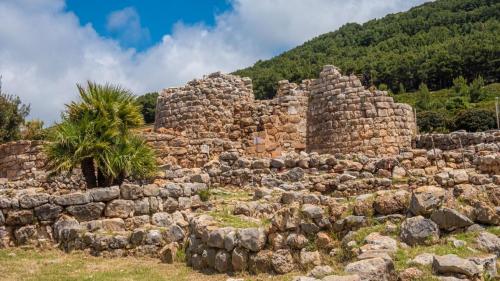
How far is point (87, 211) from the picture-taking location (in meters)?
10.0

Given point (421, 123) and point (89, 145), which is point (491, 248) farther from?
point (421, 123)

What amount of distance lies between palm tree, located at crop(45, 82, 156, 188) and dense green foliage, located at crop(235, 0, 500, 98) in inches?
1927

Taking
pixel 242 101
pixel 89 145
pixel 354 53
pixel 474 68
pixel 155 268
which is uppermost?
pixel 354 53

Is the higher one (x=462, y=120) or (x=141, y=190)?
(x=462, y=120)

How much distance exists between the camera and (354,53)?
85750mm

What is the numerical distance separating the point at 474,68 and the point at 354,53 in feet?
63.4

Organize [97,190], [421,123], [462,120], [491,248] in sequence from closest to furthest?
[491,248] → [97,190] → [462,120] → [421,123]

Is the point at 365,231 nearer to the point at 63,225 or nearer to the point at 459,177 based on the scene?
the point at 459,177

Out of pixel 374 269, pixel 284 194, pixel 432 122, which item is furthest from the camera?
pixel 432 122

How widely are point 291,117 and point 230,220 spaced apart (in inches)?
335

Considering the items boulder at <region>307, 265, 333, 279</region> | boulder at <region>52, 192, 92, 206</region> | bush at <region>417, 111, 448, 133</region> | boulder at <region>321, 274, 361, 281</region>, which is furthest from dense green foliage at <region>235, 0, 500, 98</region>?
boulder at <region>321, 274, 361, 281</region>

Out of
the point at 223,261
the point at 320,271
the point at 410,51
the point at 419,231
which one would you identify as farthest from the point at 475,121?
the point at 410,51

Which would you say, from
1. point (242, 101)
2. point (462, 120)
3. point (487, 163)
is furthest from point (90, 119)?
point (462, 120)

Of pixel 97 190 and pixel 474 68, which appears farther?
pixel 474 68
